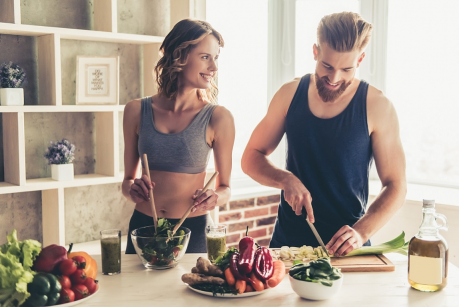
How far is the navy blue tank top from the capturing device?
2.12 m

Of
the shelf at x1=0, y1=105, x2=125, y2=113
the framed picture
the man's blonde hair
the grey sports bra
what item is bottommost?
the grey sports bra

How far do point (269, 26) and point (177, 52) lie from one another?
196 cm

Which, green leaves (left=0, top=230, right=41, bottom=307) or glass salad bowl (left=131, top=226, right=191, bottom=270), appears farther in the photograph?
glass salad bowl (left=131, top=226, right=191, bottom=270)

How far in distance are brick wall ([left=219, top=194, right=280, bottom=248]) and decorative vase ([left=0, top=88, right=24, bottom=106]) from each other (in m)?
1.61

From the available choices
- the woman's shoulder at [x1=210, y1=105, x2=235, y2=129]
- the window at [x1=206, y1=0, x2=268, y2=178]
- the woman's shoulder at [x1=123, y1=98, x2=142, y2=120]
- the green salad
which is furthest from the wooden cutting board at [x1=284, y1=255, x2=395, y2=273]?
the window at [x1=206, y1=0, x2=268, y2=178]

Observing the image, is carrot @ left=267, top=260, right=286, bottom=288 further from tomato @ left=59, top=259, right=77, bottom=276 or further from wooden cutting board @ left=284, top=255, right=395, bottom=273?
tomato @ left=59, top=259, right=77, bottom=276

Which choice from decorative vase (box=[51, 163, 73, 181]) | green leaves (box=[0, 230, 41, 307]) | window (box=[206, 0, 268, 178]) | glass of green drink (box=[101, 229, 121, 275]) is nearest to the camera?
green leaves (box=[0, 230, 41, 307])

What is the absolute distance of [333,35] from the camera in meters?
2.05

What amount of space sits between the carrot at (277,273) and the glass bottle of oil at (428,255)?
0.39 m

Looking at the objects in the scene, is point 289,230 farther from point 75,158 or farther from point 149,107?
point 75,158

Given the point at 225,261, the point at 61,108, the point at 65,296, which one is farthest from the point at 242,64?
the point at 65,296

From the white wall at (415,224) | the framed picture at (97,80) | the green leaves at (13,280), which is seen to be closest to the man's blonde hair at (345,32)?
the green leaves at (13,280)

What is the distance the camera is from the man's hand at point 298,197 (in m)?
1.90

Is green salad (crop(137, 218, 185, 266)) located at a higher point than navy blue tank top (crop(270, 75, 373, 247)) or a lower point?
lower
